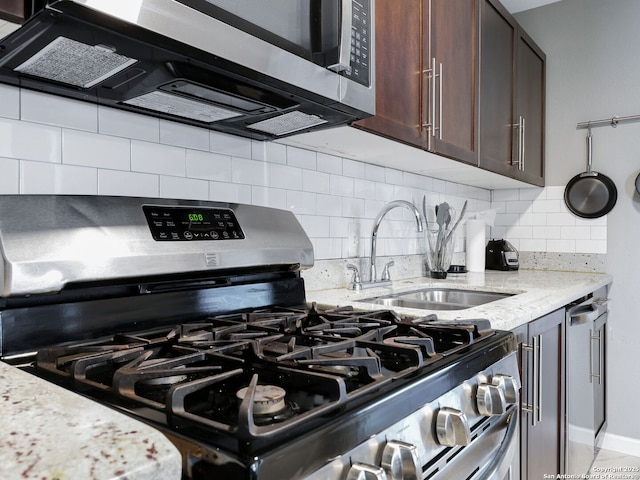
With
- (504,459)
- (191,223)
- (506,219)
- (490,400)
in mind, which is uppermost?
(506,219)

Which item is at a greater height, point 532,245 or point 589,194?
point 589,194

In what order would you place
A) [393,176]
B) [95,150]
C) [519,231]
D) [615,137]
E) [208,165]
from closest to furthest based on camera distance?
[95,150] → [208,165] → [393,176] → [615,137] → [519,231]

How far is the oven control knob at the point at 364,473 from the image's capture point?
543 mm

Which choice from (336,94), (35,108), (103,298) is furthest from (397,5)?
(103,298)

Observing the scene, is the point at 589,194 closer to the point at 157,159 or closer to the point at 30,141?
the point at 157,159

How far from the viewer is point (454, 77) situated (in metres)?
1.83

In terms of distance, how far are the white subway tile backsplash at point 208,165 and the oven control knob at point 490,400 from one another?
861 mm

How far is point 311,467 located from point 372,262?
1406mm

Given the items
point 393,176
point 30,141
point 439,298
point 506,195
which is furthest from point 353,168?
point 506,195

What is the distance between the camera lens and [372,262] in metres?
1.88

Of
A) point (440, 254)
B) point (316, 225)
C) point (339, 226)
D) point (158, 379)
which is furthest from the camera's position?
point (440, 254)

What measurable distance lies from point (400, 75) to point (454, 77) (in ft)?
1.43

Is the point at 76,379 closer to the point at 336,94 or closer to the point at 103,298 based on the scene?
the point at 103,298

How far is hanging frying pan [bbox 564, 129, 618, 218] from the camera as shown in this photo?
2.64 m
